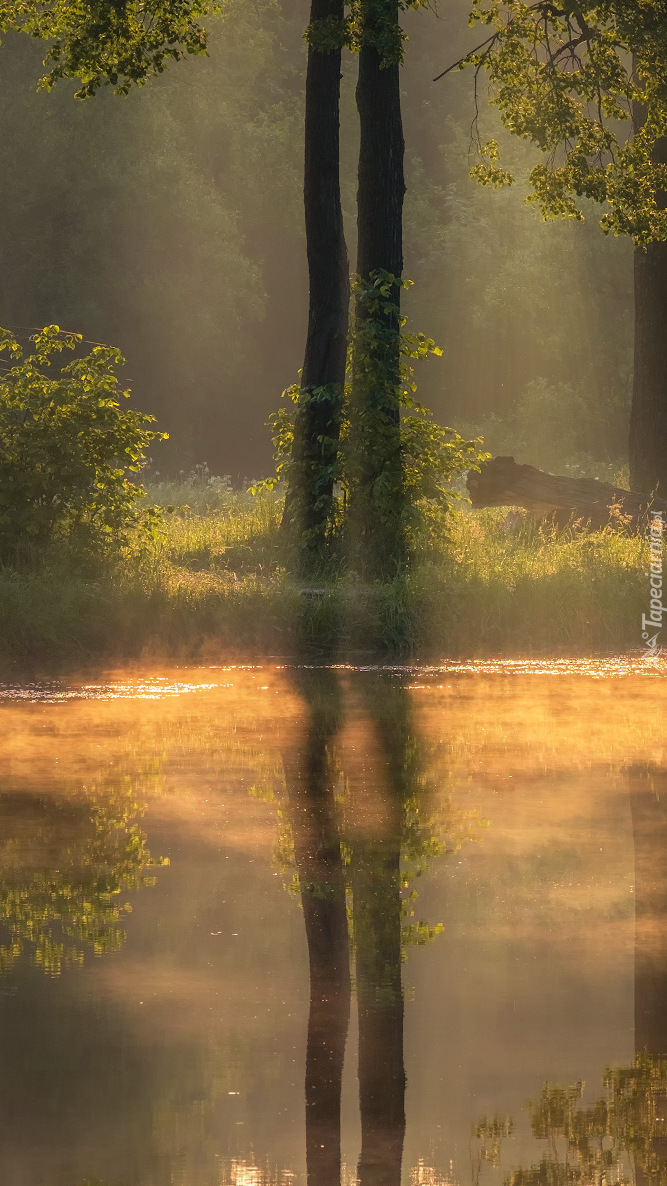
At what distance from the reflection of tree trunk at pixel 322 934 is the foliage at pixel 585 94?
10125mm

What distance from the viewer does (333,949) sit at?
20.2ft

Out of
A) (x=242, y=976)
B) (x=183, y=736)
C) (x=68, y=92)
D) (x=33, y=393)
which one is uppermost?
(x=68, y=92)

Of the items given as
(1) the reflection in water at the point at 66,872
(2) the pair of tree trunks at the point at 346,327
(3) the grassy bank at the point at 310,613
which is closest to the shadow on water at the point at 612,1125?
(1) the reflection in water at the point at 66,872

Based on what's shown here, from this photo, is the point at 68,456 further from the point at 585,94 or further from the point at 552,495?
the point at 585,94

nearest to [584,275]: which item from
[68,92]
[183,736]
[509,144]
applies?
[509,144]

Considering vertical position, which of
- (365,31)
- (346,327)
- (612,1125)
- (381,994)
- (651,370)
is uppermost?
(365,31)

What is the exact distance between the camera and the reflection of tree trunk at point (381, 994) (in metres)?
4.36

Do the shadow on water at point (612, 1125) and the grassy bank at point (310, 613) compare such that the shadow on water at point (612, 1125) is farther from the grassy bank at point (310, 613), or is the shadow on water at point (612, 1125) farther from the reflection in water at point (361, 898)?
the grassy bank at point (310, 613)

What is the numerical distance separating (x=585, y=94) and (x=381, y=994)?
15.7 metres

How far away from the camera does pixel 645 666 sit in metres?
13.8

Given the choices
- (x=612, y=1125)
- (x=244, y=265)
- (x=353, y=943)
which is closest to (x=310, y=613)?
(x=353, y=943)

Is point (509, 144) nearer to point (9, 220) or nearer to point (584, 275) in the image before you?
point (584, 275)

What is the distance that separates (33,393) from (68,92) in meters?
32.5

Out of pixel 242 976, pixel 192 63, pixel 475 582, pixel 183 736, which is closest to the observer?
pixel 242 976
